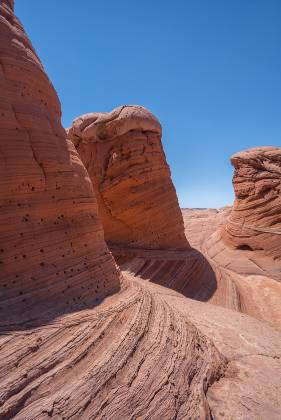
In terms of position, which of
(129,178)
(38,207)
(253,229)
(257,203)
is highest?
(129,178)

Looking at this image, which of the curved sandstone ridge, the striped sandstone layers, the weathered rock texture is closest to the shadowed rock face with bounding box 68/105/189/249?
the striped sandstone layers

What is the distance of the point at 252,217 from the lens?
14117mm

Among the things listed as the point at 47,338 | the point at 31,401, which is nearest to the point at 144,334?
the point at 47,338

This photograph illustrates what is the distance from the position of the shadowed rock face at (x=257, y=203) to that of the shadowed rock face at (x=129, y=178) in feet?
17.7

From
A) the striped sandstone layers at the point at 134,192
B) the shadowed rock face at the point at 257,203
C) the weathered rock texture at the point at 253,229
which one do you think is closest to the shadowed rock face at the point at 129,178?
the striped sandstone layers at the point at 134,192

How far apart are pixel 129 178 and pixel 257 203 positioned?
7410 mm

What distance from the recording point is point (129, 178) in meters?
9.21

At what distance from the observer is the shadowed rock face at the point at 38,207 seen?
3.47 metres

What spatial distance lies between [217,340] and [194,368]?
990 mm

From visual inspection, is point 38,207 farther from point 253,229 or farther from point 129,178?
point 253,229

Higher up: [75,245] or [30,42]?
[30,42]

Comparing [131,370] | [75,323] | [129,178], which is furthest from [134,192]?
[131,370]

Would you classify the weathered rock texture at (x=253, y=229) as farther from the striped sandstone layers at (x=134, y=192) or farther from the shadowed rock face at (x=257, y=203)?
the striped sandstone layers at (x=134, y=192)

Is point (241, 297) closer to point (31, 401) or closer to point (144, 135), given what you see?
point (144, 135)
